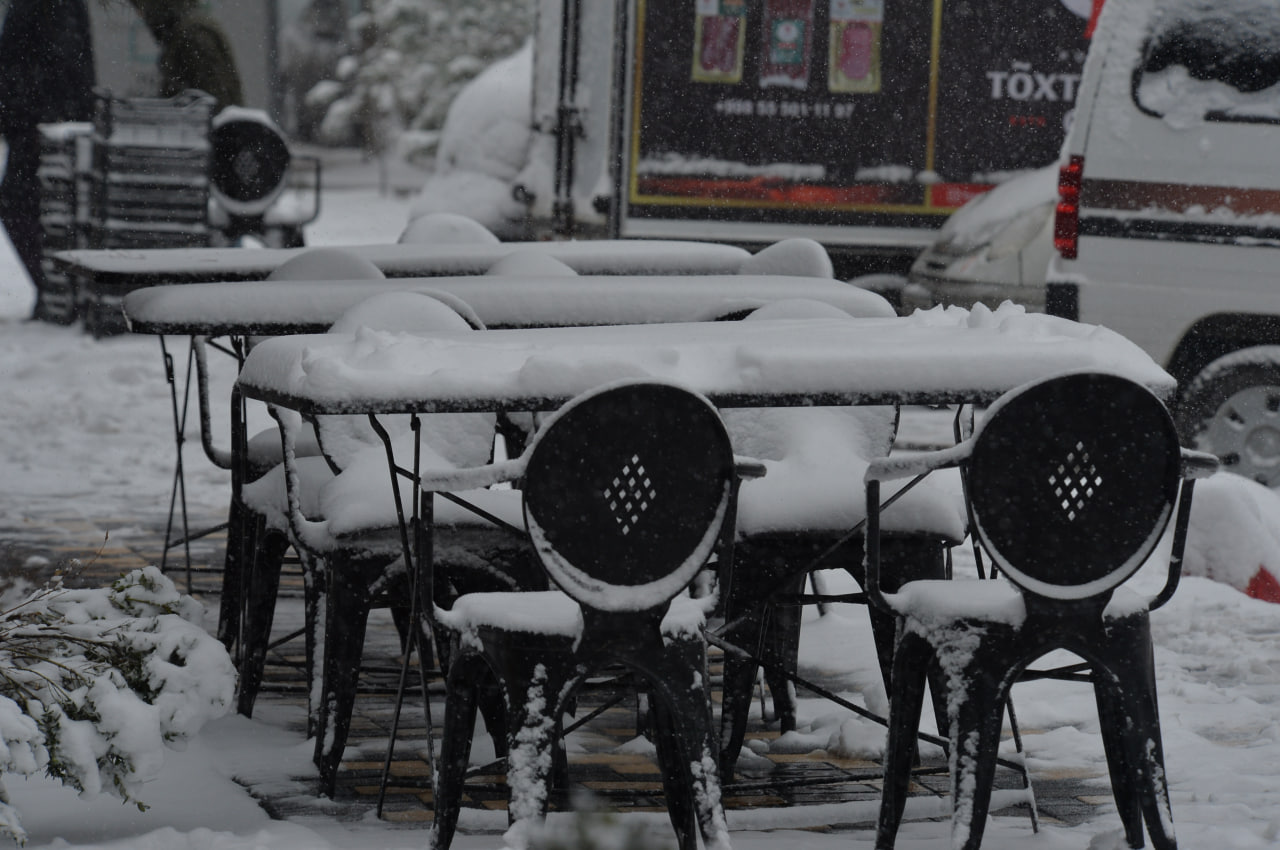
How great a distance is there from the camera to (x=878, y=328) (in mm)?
4004

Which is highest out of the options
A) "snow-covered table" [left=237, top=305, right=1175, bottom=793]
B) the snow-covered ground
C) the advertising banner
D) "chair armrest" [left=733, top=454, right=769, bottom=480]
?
the advertising banner

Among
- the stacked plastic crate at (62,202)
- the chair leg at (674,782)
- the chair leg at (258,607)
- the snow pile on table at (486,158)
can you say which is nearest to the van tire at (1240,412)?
the chair leg at (258,607)

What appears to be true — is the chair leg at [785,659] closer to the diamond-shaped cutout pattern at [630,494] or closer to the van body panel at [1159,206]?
the diamond-shaped cutout pattern at [630,494]

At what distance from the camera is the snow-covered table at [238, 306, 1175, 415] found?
10.9 feet

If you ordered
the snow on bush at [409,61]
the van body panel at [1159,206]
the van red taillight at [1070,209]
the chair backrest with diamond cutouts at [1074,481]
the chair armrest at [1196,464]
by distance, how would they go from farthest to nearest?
the snow on bush at [409,61], the van red taillight at [1070,209], the van body panel at [1159,206], the chair armrest at [1196,464], the chair backrest with diamond cutouts at [1074,481]

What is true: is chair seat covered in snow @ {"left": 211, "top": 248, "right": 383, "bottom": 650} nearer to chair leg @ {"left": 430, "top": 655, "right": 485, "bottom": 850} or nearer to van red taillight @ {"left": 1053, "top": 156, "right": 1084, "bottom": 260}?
chair leg @ {"left": 430, "top": 655, "right": 485, "bottom": 850}

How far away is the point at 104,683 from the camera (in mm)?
3420

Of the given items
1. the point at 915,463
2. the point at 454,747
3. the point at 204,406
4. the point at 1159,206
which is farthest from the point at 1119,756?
the point at 1159,206

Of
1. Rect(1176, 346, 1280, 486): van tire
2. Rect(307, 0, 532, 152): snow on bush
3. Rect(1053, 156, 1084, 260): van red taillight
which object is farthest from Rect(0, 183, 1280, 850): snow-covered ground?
Rect(307, 0, 532, 152): snow on bush

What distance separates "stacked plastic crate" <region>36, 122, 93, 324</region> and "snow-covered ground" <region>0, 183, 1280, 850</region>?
20.0 ft

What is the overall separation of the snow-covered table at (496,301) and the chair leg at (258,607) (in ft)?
1.78

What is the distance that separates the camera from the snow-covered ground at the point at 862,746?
3.62 m

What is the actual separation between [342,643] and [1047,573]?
1546 mm

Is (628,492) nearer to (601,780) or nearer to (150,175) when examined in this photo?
(601,780)
